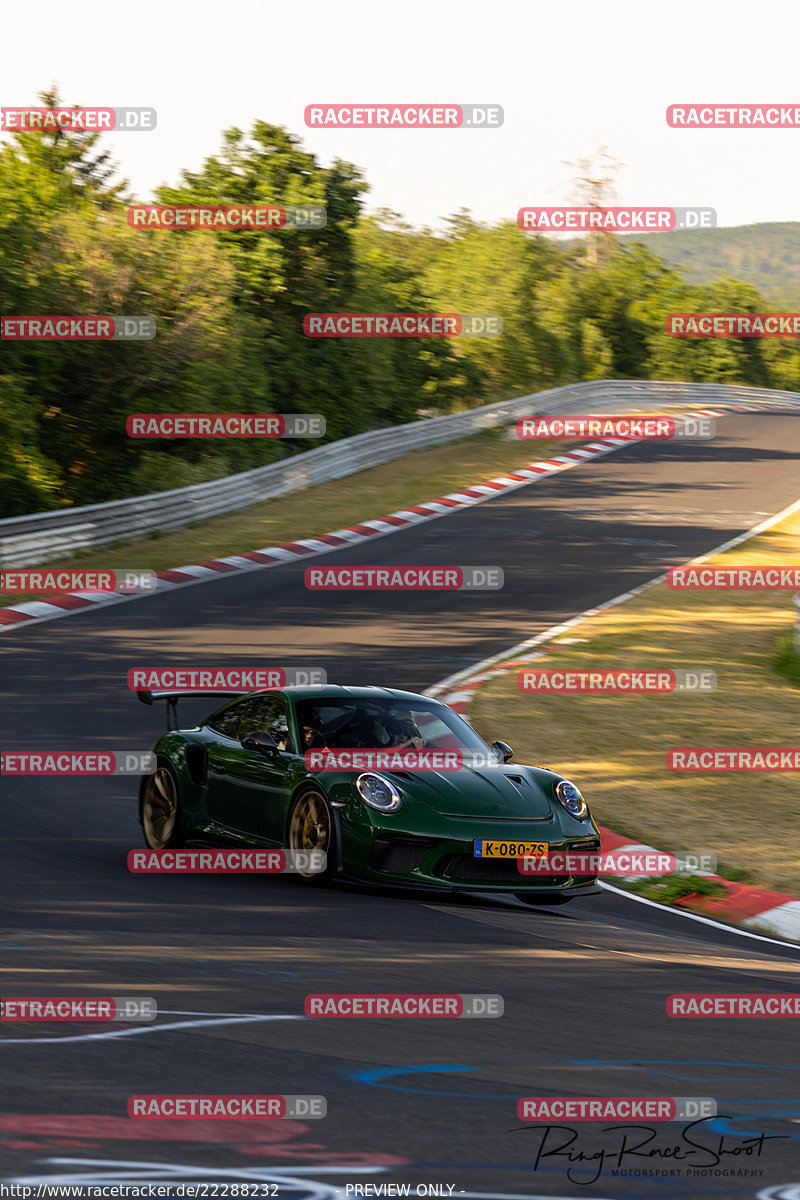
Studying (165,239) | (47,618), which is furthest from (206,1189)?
(165,239)

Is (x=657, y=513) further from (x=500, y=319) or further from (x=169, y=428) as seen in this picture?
(x=500, y=319)

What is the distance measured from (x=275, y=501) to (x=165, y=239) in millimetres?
6633

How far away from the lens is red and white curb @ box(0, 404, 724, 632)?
19.9 meters
